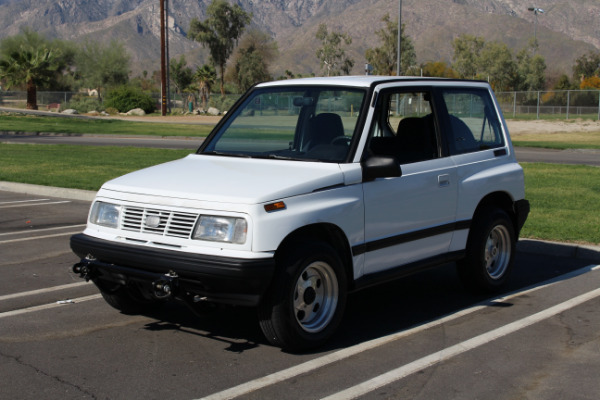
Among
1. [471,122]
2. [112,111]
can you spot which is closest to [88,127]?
[112,111]

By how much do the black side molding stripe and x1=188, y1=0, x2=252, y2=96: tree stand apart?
91745mm

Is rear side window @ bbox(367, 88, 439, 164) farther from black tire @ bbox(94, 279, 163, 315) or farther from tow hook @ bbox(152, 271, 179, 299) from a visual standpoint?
black tire @ bbox(94, 279, 163, 315)

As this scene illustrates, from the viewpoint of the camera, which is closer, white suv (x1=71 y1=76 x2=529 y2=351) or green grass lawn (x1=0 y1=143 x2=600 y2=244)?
white suv (x1=71 y1=76 x2=529 y2=351)

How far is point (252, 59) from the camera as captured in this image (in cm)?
10306

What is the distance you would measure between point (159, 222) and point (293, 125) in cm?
163

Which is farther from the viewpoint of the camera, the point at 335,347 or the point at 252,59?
the point at 252,59

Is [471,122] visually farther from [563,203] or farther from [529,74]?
[529,74]

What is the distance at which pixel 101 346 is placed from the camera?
567 cm

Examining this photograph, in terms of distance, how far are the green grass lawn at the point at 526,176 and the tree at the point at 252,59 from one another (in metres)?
79.1

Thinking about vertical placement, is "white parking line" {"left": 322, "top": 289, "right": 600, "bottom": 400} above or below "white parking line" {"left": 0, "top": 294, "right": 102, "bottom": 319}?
below

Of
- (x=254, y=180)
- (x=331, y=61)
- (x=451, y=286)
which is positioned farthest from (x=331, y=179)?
(x=331, y=61)

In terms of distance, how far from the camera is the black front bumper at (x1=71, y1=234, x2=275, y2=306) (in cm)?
505

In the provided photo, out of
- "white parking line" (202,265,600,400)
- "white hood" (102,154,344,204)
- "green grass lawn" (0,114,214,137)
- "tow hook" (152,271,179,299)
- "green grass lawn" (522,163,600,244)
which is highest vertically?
"white hood" (102,154,344,204)

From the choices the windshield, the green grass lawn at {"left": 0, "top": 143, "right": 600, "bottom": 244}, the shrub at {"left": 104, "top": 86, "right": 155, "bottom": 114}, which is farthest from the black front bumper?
the shrub at {"left": 104, "top": 86, "right": 155, "bottom": 114}
